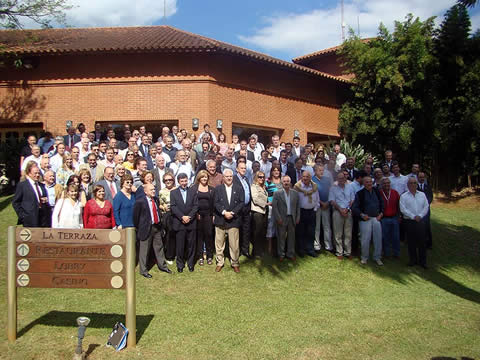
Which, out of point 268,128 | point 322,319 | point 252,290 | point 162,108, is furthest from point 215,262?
point 268,128

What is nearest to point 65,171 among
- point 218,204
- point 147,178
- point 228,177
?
point 147,178

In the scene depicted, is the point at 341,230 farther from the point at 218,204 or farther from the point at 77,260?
the point at 77,260

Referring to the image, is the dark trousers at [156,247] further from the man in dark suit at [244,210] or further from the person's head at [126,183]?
the man in dark suit at [244,210]

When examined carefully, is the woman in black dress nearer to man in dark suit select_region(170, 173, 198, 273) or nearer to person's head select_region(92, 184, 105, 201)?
man in dark suit select_region(170, 173, 198, 273)

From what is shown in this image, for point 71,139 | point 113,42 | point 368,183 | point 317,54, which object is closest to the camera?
point 368,183

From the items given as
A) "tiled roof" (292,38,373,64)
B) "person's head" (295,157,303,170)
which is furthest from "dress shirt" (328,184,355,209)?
"tiled roof" (292,38,373,64)

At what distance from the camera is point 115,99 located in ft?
47.9

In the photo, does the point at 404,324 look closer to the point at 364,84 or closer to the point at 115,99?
the point at 115,99

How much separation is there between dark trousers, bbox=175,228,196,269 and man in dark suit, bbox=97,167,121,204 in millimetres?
1431

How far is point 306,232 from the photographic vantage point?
9289 millimetres

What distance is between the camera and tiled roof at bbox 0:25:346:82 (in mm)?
13836

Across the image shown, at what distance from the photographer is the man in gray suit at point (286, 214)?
8.76 m

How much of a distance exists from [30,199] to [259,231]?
447cm

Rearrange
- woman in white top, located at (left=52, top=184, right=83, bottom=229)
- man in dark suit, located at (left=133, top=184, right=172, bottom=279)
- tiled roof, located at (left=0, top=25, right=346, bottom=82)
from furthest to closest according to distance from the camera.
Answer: tiled roof, located at (left=0, top=25, right=346, bottom=82) → man in dark suit, located at (left=133, top=184, right=172, bottom=279) → woman in white top, located at (left=52, top=184, right=83, bottom=229)
